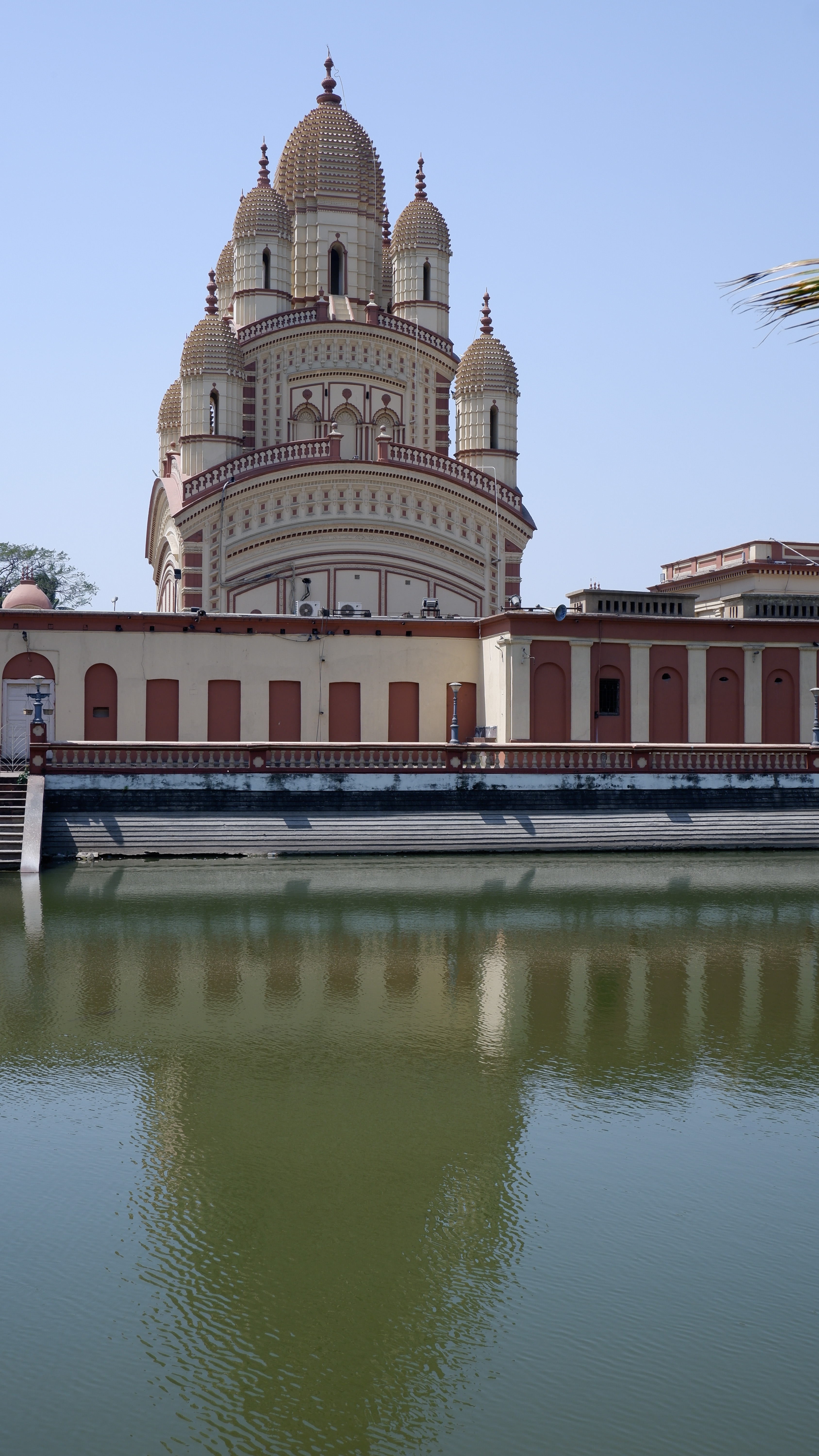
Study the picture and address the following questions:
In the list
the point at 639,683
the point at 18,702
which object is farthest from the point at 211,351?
the point at 639,683

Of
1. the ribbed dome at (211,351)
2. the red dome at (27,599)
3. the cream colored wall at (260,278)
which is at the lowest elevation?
the red dome at (27,599)

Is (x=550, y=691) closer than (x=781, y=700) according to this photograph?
Yes

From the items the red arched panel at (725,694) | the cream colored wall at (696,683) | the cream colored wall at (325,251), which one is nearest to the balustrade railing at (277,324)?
the cream colored wall at (325,251)

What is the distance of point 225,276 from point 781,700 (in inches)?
1156

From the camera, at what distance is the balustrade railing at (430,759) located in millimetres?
29953

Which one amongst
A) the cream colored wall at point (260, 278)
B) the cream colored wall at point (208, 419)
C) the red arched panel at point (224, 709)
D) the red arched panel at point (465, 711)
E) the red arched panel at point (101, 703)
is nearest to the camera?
the red arched panel at point (101, 703)

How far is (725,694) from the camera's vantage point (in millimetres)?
37188

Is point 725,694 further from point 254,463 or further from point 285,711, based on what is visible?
point 254,463

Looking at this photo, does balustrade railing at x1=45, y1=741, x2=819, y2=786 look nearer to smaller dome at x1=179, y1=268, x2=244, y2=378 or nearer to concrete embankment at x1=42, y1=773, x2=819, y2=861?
concrete embankment at x1=42, y1=773, x2=819, y2=861

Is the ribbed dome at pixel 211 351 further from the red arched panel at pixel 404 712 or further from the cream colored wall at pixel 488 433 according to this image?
the red arched panel at pixel 404 712

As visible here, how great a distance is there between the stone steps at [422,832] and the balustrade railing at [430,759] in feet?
3.19

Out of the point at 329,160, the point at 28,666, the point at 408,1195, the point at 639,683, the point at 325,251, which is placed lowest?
the point at 408,1195

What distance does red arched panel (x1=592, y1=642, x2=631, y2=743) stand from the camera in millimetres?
36094

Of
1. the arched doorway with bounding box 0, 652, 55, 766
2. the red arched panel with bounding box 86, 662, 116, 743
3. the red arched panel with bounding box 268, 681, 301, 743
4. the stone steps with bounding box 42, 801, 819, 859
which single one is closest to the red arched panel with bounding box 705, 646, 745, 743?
the stone steps with bounding box 42, 801, 819, 859
